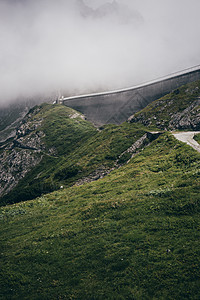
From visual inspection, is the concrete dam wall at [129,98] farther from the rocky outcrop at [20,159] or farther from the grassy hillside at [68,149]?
the rocky outcrop at [20,159]

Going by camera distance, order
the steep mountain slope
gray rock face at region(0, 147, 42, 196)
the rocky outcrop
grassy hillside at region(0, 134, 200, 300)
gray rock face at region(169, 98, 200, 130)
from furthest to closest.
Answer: the rocky outcrop, gray rock face at region(0, 147, 42, 196), the steep mountain slope, gray rock face at region(169, 98, 200, 130), grassy hillside at region(0, 134, 200, 300)

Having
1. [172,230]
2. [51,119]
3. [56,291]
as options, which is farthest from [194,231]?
[51,119]

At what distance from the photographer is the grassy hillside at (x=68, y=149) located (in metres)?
59.2

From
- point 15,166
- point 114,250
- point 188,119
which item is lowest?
point 15,166

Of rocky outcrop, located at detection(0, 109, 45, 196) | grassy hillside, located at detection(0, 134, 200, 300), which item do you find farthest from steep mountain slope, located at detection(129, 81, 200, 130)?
rocky outcrop, located at detection(0, 109, 45, 196)

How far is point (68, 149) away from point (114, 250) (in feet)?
389

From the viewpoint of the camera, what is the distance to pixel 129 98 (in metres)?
171

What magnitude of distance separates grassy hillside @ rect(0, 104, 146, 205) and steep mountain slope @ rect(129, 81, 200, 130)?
766 cm

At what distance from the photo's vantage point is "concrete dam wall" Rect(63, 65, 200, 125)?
440ft

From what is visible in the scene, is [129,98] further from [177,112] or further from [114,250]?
[114,250]

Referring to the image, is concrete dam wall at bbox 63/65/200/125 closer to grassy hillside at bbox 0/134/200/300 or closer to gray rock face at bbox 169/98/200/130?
gray rock face at bbox 169/98/200/130

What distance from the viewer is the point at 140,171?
1130 inches

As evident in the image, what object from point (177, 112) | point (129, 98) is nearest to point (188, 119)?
point (177, 112)

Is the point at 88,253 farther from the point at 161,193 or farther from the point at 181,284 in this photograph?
the point at 161,193
